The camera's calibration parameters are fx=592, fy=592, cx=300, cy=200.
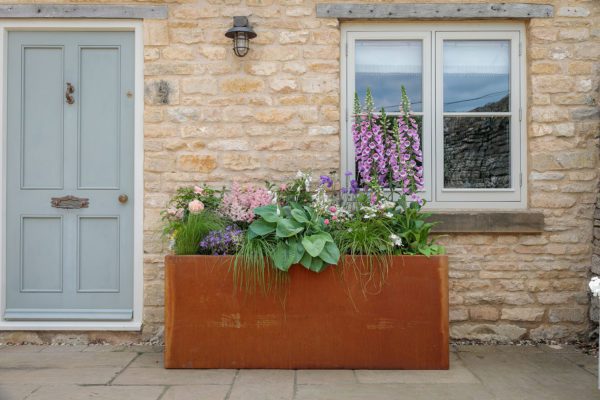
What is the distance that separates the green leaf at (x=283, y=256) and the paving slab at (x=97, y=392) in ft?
3.46

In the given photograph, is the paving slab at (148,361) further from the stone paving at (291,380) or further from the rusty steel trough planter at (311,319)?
the rusty steel trough planter at (311,319)

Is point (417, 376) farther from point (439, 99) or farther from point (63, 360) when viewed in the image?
point (63, 360)

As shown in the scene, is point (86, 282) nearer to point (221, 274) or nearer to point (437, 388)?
Result: point (221, 274)

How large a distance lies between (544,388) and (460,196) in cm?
172

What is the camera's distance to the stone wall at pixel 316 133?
4754mm

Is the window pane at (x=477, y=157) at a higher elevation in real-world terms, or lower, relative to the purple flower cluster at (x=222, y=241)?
higher

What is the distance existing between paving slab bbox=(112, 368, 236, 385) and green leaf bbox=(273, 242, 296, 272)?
79 cm

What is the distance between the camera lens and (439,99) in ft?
16.0

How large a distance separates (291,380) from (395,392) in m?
0.67

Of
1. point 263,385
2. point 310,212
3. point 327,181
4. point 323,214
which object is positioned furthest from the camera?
point 327,181

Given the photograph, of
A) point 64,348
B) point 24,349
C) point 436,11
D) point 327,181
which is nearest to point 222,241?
point 327,181

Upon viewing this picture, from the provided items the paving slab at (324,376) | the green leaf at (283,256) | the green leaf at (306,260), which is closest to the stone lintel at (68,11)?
the green leaf at (283,256)

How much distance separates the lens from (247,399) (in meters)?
3.47

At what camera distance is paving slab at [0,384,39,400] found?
3.48 metres
